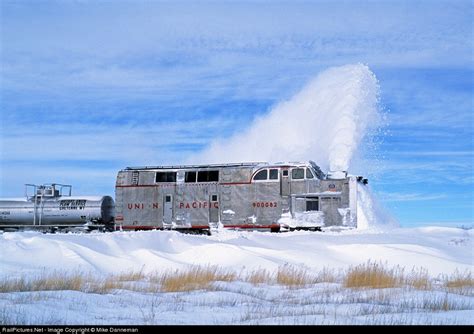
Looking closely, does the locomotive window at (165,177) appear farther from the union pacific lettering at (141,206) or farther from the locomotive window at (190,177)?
the union pacific lettering at (141,206)

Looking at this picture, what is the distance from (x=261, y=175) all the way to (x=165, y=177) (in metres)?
4.79

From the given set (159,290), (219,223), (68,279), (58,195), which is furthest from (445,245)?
(58,195)

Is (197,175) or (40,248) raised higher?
(197,175)

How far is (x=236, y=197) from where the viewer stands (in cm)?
2550

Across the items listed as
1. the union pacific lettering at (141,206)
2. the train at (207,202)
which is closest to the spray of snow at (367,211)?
the train at (207,202)

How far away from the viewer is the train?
24.4 meters

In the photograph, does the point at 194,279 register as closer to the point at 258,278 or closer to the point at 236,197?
the point at 258,278

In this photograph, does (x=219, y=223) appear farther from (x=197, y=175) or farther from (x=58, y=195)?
(x=58, y=195)

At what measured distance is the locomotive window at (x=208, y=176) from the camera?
25.9m

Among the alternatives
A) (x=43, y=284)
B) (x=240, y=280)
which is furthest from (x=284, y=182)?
(x=43, y=284)

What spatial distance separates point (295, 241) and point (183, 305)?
10.4 m

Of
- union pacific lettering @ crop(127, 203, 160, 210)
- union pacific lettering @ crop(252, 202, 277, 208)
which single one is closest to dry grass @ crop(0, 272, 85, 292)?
union pacific lettering @ crop(252, 202, 277, 208)

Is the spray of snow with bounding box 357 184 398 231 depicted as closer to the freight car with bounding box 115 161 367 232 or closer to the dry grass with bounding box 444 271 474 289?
the freight car with bounding box 115 161 367 232

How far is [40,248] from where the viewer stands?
17.8m
